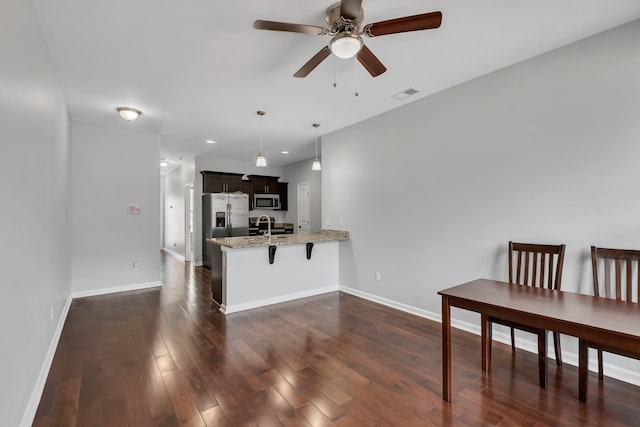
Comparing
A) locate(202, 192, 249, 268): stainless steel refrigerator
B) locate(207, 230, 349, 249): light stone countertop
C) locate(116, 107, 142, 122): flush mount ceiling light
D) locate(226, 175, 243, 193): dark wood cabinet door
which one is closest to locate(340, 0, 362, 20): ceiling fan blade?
locate(207, 230, 349, 249): light stone countertop

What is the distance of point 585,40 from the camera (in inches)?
97.4

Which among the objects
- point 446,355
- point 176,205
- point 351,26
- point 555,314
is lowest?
point 446,355

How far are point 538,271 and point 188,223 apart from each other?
7594 mm

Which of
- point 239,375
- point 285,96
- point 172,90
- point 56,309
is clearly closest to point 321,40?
point 285,96

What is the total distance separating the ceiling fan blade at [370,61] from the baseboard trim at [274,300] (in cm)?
323

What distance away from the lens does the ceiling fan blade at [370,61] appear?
2175 mm

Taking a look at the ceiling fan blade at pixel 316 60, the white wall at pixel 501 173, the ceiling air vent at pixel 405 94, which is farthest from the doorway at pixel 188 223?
the ceiling fan blade at pixel 316 60

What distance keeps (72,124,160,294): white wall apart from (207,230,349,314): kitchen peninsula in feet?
5.55

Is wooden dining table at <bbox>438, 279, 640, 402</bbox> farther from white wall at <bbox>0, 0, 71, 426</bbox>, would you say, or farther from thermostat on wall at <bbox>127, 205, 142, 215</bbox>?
thermostat on wall at <bbox>127, 205, 142, 215</bbox>

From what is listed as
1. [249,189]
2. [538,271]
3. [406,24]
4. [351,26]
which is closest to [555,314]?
[538,271]

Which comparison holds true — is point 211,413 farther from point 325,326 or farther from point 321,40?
point 321,40

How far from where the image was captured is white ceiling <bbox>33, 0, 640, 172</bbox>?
209 cm

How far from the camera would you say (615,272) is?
225 cm

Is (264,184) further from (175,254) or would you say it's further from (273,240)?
(273,240)
